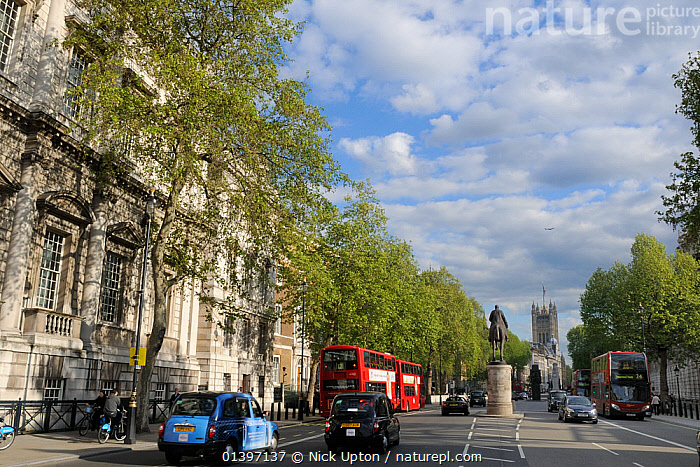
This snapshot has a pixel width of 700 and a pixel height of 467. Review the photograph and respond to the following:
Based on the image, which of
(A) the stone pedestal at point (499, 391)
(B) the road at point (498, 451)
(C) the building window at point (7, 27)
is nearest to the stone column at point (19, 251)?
(C) the building window at point (7, 27)

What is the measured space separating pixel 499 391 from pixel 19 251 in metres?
28.5

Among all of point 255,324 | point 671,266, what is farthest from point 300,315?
point 671,266

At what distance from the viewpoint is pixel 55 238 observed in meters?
23.4

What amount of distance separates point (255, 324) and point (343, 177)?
22.0 m

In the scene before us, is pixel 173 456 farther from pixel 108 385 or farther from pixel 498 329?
pixel 498 329

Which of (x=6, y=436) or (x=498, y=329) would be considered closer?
(x=6, y=436)

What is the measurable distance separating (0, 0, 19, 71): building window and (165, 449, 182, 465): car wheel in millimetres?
15925

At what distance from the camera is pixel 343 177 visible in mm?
24906

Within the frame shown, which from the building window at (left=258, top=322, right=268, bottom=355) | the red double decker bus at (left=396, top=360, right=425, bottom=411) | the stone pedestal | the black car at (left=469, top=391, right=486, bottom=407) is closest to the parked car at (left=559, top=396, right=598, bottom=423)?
the stone pedestal

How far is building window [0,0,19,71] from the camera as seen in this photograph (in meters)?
21.2

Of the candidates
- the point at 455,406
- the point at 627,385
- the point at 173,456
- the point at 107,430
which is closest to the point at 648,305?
the point at 627,385

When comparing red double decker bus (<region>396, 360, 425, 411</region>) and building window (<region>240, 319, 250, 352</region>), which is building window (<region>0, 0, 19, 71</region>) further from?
red double decker bus (<region>396, 360, 425, 411</region>)

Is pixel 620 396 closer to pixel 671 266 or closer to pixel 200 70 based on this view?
pixel 671 266

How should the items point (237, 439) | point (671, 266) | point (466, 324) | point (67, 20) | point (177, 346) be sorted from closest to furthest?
point (237, 439) < point (67, 20) < point (177, 346) < point (671, 266) < point (466, 324)
